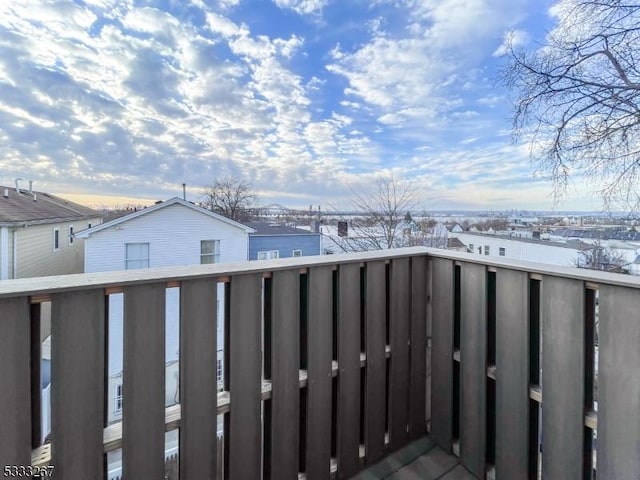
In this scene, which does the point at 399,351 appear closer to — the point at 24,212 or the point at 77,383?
the point at 77,383

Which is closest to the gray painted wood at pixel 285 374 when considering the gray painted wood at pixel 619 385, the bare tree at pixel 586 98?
the gray painted wood at pixel 619 385

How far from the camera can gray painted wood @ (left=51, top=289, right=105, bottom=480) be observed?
3.18 ft

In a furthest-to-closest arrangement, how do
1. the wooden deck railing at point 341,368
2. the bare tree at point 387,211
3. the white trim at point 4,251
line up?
1. the bare tree at point 387,211
2. the white trim at point 4,251
3. the wooden deck railing at point 341,368

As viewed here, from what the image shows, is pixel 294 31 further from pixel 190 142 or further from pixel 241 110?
pixel 190 142

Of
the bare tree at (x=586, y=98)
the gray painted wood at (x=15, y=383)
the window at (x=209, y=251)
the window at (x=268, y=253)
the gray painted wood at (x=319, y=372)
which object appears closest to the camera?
the gray painted wood at (x=15, y=383)

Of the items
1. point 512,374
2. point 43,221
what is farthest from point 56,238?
point 512,374

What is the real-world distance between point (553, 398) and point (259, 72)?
7557 millimetres

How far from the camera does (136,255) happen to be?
9.12 metres

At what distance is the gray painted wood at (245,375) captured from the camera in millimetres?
1293

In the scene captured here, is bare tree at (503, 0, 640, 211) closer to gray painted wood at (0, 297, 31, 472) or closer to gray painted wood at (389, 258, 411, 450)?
gray painted wood at (389, 258, 411, 450)

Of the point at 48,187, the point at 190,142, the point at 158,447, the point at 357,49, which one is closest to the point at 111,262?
the point at 48,187

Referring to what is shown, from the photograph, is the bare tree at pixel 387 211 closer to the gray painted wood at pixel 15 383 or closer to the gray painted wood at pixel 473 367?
the gray painted wood at pixel 473 367

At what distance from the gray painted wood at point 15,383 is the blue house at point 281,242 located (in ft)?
33.9

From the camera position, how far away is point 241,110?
8.56 meters
